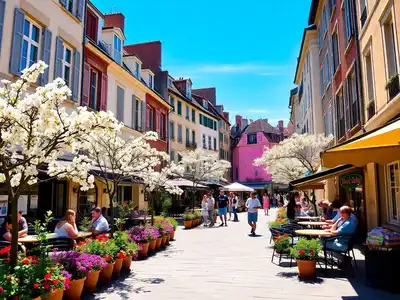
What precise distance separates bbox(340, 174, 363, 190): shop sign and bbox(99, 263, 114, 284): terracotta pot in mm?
8651

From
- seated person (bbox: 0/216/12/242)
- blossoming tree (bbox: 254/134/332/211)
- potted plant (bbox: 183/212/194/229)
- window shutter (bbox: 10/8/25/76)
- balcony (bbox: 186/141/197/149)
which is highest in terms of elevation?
balcony (bbox: 186/141/197/149)

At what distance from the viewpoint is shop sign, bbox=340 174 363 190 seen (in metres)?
11.9

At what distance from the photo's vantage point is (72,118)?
4.92 meters

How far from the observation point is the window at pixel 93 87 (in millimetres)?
16984

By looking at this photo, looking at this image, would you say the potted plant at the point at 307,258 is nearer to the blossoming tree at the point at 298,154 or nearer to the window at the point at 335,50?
the blossoming tree at the point at 298,154

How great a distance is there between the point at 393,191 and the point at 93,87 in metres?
13.5

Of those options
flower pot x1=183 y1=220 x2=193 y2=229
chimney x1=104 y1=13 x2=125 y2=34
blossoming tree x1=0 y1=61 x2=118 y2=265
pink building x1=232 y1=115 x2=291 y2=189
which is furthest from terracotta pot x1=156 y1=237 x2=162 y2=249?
pink building x1=232 y1=115 x2=291 y2=189

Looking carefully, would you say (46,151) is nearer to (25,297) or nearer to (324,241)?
(25,297)


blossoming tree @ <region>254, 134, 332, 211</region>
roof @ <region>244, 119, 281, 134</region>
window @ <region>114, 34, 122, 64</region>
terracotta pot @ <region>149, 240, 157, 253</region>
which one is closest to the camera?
terracotta pot @ <region>149, 240, 157, 253</region>

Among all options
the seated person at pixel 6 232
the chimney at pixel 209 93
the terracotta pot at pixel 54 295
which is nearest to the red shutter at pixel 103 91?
the seated person at pixel 6 232

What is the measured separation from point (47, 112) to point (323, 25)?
1804 cm

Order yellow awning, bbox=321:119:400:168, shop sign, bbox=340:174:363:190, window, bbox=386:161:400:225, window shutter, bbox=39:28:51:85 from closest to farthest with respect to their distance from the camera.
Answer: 1. yellow awning, bbox=321:119:400:168
2. window, bbox=386:161:400:225
3. shop sign, bbox=340:174:363:190
4. window shutter, bbox=39:28:51:85

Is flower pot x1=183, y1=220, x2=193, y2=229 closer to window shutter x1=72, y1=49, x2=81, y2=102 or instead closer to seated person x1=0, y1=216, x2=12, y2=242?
A: window shutter x1=72, y1=49, x2=81, y2=102

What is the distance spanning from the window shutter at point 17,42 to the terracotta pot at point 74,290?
777 cm
